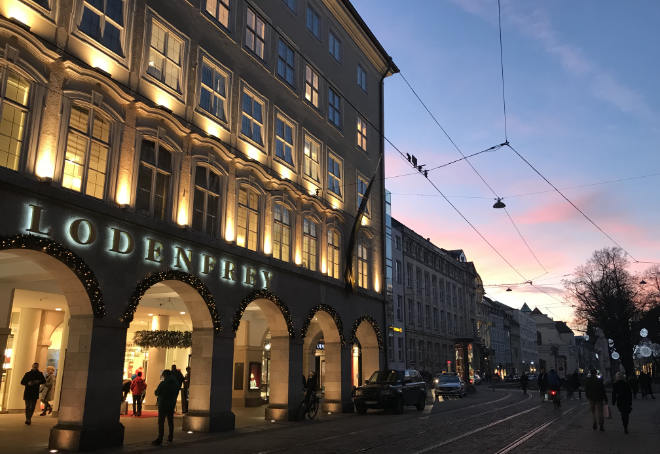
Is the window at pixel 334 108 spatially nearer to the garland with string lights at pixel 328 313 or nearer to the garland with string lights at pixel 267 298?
the garland with string lights at pixel 328 313

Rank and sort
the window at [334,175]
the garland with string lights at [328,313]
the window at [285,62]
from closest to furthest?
the garland with string lights at [328,313] < the window at [285,62] < the window at [334,175]

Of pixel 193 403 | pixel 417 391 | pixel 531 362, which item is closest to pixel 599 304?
pixel 417 391

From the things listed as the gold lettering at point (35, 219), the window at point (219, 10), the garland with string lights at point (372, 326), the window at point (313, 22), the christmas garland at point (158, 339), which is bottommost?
the christmas garland at point (158, 339)

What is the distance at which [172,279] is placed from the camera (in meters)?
16.2

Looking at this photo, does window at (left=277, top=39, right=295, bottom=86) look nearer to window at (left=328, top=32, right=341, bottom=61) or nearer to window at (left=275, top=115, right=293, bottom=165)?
window at (left=275, top=115, right=293, bottom=165)

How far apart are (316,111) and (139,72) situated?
37.7 feet

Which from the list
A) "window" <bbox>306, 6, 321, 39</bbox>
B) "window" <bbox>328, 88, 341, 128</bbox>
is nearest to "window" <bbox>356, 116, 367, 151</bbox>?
"window" <bbox>328, 88, 341, 128</bbox>

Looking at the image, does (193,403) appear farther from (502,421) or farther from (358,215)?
(358,215)

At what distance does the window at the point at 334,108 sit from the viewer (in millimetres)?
28281

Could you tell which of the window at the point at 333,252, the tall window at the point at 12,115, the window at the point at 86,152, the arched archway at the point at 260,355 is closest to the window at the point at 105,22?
the window at the point at 86,152

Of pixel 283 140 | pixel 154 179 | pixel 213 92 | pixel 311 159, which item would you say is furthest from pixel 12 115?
pixel 311 159

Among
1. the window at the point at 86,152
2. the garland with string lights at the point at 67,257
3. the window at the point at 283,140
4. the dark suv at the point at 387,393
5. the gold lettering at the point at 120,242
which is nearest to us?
the garland with string lights at the point at 67,257

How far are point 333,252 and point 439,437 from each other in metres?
12.5

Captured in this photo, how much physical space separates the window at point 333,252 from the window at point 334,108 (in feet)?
18.2
